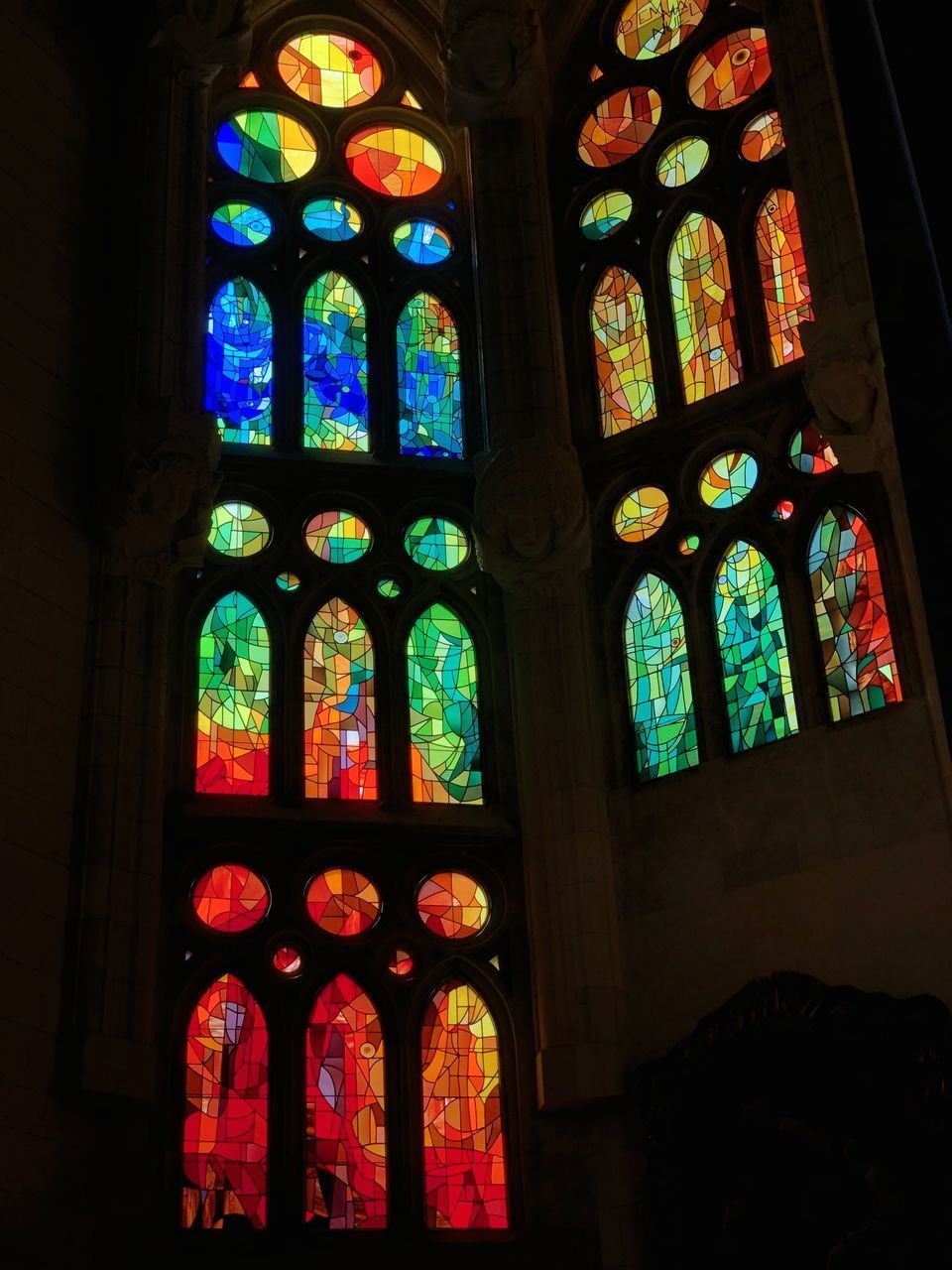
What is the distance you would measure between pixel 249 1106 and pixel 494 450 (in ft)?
13.5

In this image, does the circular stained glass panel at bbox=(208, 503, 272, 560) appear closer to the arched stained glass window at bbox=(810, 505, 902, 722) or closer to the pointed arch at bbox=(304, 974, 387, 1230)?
the pointed arch at bbox=(304, 974, 387, 1230)

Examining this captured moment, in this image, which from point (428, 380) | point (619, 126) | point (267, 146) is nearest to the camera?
point (428, 380)

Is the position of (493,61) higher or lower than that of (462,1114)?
higher

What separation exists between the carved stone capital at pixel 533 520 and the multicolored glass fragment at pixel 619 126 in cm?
280

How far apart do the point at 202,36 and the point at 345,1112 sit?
267 inches

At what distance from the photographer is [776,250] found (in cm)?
1137

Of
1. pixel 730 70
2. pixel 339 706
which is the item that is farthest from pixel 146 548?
pixel 730 70

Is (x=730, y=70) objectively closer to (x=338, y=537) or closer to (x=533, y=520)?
(x=533, y=520)

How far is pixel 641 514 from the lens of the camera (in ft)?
36.9

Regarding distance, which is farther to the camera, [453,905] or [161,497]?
[453,905]

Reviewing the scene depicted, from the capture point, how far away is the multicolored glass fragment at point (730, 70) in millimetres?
11875

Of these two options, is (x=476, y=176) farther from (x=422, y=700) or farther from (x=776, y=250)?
(x=422, y=700)

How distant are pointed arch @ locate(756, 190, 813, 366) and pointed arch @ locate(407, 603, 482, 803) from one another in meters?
2.71

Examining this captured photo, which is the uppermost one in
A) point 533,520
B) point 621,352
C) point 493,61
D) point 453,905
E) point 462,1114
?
point 493,61
